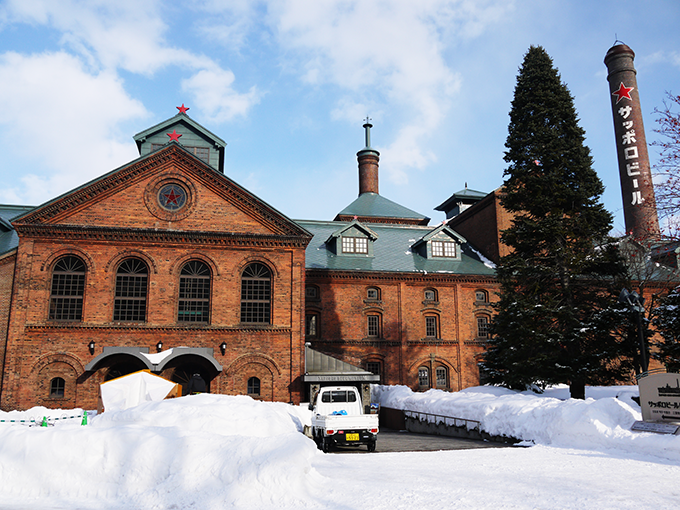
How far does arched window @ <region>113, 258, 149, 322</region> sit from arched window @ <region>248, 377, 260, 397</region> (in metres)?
6.05

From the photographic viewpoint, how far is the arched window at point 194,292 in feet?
85.9

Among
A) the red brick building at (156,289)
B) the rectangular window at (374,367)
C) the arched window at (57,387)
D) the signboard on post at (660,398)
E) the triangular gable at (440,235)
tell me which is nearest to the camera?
the signboard on post at (660,398)

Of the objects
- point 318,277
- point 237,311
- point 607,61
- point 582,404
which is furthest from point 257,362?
point 607,61

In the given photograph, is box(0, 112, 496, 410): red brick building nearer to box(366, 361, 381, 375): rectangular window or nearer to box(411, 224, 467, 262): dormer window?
box(366, 361, 381, 375): rectangular window

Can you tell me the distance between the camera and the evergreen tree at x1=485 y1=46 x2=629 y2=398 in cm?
2194

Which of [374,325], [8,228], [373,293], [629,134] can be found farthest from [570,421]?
[629,134]

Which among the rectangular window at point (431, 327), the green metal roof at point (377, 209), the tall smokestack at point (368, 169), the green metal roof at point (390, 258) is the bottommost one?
the rectangular window at point (431, 327)

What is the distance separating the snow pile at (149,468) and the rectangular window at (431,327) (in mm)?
25791

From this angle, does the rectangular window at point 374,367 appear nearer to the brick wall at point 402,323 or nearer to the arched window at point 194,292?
the brick wall at point 402,323

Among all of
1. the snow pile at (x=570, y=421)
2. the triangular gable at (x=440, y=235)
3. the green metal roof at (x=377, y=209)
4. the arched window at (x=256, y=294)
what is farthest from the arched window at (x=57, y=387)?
the green metal roof at (x=377, y=209)

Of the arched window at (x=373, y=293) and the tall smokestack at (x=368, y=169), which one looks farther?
the tall smokestack at (x=368, y=169)

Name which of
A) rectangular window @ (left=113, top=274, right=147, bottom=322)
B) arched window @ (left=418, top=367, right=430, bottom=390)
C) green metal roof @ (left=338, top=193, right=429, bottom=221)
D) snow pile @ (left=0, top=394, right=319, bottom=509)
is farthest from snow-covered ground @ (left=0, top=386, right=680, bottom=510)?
green metal roof @ (left=338, top=193, right=429, bottom=221)

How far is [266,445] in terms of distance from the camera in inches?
331

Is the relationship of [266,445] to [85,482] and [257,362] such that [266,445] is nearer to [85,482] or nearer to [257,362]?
[85,482]
